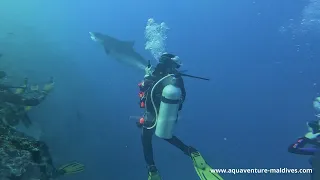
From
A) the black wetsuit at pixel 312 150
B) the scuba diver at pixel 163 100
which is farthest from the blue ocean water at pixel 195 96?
the black wetsuit at pixel 312 150

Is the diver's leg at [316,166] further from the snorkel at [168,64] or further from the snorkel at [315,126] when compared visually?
the snorkel at [168,64]

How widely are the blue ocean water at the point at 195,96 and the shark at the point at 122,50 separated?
3.41 metres

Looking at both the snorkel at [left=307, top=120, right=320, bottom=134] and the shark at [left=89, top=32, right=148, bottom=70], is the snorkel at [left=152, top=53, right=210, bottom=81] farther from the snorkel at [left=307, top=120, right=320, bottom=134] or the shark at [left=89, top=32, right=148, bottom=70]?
the shark at [left=89, top=32, right=148, bottom=70]

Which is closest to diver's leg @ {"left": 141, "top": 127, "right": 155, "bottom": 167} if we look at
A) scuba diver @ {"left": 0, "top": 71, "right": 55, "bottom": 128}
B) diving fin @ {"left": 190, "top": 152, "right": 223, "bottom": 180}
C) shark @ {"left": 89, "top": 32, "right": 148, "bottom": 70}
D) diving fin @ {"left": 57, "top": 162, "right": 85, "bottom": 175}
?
diving fin @ {"left": 190, "top": 152, "right": 223, "bottom": 180}

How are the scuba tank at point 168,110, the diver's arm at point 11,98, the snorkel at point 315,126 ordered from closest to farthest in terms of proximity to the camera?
the scuba tank at point 168,110, the snorkel at point 315,126, the diver's arm at point 11,98

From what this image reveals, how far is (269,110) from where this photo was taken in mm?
25453

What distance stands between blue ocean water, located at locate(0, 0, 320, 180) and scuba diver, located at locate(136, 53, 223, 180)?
229 inches

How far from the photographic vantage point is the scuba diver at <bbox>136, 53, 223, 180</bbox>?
18.5 ft

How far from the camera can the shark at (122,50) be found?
41.5ft

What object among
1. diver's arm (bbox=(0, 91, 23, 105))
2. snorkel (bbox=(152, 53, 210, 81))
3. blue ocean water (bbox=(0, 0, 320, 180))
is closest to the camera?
snorkel (bbox=(152, 53, 210, 81))

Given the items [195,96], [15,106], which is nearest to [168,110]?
[15,106]

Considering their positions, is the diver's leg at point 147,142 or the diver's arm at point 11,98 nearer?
the diver's leg at point 147,142

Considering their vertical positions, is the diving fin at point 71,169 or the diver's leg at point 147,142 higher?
the diver's leg at point 147,142

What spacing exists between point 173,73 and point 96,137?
28.2 feet
